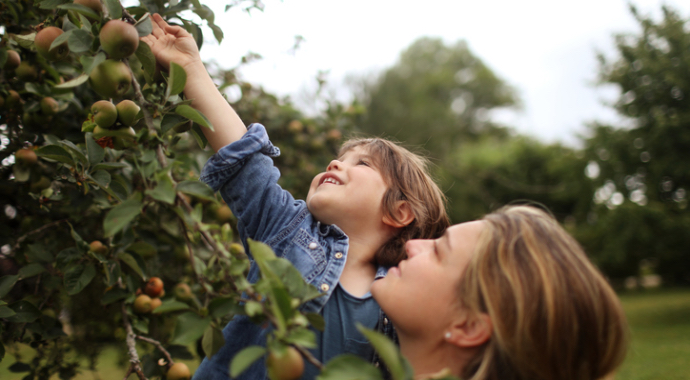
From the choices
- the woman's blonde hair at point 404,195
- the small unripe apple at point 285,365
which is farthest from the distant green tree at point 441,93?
the small unripe apple at point 285,365

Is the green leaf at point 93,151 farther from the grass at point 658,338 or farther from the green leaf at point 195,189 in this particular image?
the grass at point 658,338

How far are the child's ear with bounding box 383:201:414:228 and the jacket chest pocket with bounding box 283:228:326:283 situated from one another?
0.73 feet

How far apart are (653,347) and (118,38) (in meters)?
5.72

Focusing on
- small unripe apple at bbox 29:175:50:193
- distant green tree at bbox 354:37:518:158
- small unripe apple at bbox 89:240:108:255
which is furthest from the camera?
distant green tree at bbox 354:37:518:158

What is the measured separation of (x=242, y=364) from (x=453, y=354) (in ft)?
1.68

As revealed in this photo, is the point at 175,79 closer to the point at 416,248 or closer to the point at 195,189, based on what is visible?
the point at 195,189

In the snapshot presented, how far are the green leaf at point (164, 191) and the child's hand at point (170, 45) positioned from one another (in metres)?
0.39

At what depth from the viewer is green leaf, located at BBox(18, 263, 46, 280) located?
1.18 m

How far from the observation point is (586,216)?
8.09 meters

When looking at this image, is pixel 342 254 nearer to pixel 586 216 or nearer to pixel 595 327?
pixel 595 327

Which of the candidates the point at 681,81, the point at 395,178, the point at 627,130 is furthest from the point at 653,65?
the point at 395,178

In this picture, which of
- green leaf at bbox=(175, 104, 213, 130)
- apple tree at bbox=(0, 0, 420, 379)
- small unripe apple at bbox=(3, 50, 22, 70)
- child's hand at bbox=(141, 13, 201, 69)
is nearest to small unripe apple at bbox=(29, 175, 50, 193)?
apple tree at bbox=(0, 0, 420, 379)

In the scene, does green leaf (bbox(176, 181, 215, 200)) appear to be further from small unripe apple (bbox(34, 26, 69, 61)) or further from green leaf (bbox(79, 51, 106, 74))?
small unripe apple (bbox(34, 26, 69, 61))

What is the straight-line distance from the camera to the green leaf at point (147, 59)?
911mm
